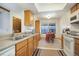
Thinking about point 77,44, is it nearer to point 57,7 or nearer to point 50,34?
point 57,7

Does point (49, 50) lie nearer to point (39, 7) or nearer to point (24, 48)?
point (39, 7)

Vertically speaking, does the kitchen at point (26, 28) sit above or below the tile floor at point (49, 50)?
above

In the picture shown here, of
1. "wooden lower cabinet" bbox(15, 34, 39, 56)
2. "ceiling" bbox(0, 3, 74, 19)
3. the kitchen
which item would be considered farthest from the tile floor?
"ceiling" bbox(0, 3, 74, 19)

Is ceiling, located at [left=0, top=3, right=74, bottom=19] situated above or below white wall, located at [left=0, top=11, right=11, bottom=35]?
above

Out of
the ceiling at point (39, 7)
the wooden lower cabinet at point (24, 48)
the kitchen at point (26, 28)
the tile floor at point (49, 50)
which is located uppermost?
the ceiling at point (39, 7)

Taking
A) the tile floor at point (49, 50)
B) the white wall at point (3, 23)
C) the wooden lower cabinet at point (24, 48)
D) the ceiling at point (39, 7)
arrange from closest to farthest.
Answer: the wooden lower cabinet at point (24, 48)
the white wall at point (3, 23)
the ceiling at point (39, 7)
the tile floor at point (49, 50)

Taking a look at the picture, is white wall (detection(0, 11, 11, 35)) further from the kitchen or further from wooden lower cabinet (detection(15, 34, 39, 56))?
wooden lower cabinet (detection(15, 34, 39, 56))

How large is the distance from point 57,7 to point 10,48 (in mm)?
3530

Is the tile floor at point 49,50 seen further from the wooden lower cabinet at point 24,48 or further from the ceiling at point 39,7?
the ceiling at point 39,7

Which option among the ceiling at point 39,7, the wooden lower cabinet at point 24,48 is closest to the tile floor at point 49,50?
the wooden lower cabinet at point 24,48

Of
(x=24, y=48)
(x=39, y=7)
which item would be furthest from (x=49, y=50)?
(x=24, y=48)

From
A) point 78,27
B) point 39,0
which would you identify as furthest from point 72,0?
point 78,27

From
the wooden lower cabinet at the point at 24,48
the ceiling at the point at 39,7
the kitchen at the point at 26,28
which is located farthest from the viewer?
the ceiling at the point at 39,7

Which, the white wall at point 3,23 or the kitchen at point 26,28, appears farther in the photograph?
the white wall at point 3,23
